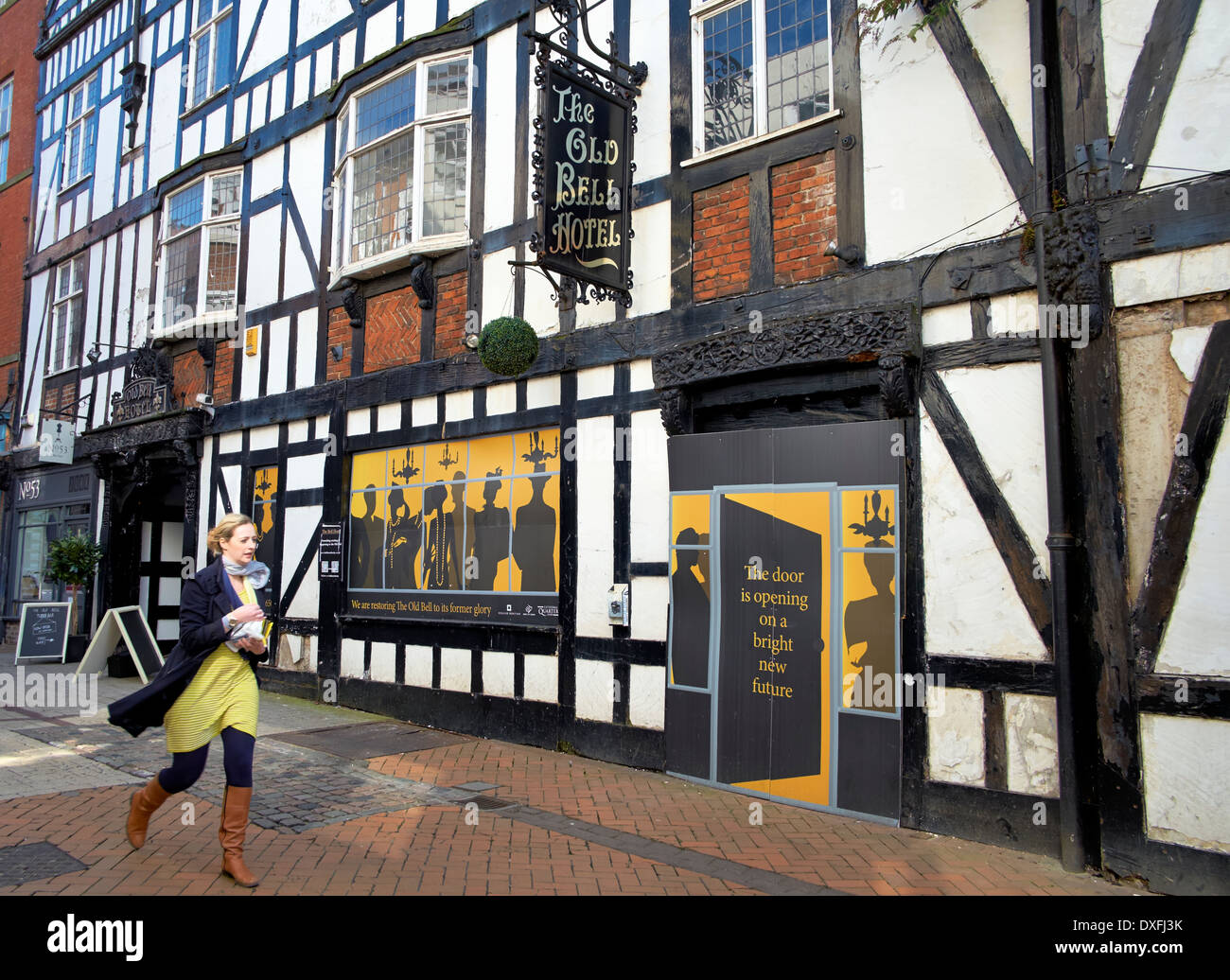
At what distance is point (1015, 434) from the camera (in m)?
5.16

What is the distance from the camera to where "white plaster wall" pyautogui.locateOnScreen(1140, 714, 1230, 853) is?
4281 mm

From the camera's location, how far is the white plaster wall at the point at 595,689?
7121mm

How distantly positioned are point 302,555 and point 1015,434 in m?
8.02

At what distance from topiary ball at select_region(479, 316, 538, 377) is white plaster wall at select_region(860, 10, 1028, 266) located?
3068 mm

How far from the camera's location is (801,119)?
21.1ft

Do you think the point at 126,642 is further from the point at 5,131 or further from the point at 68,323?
the point at 5,131

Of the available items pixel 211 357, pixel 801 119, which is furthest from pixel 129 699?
pixel 211 357

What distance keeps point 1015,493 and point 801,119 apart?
315 centimetres

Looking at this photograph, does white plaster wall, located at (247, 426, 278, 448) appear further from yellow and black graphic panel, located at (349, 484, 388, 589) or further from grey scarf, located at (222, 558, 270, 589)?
grey scarf, located at (222, 558, 270, 589)

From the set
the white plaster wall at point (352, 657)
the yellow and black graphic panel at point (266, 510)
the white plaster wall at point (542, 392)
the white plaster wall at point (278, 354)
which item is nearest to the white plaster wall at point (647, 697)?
the white plaster wall at point (542, 392)

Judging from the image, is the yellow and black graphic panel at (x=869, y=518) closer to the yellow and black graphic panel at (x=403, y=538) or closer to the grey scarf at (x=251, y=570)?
the grey scarf at (x=251, y=570)

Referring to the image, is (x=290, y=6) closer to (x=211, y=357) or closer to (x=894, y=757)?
(x=211, y=357)

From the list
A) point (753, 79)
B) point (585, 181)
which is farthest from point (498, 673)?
point (753, 79)

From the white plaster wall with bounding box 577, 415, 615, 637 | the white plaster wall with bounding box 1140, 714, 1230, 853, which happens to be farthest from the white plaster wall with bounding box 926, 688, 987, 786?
the white plaster wall with bounding box 577, 415, 615, 637
